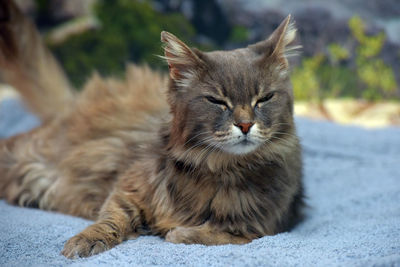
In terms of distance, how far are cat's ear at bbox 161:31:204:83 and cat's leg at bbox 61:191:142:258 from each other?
69 cm

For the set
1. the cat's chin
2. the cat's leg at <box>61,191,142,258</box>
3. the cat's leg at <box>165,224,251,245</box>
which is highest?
the cat's chin

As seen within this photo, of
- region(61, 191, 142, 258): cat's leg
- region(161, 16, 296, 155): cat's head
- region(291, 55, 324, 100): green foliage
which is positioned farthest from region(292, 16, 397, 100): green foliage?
region(61, 191, 142, 258): cat's leg

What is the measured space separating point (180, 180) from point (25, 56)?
1832 millimetres

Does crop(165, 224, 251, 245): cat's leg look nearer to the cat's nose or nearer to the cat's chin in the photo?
the cat's chin

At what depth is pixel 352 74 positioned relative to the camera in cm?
476

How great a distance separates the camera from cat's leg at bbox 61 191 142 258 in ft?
5.92

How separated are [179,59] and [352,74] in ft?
10.9

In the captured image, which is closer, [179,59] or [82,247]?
[82,247]

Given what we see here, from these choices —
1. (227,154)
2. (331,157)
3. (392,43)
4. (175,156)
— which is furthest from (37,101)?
(392,43)

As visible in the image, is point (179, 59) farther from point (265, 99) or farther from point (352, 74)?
point (352, 74)

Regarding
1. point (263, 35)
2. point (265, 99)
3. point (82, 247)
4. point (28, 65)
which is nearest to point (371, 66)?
point (263, 35)

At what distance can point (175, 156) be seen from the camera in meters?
2.01

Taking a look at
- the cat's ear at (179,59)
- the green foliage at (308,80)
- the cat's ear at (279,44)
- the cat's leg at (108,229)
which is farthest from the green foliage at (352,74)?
the cat's leg at (108,229)

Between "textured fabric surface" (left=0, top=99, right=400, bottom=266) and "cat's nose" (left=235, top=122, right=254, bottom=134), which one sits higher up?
"cat's nose" (left=235, top=122, right=254, bottom=134)
